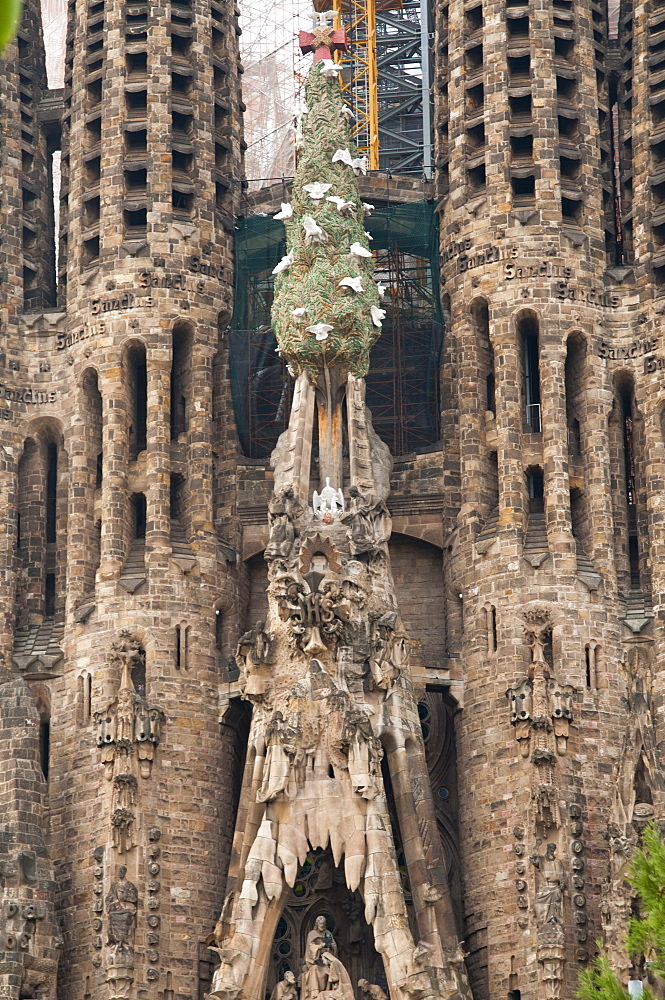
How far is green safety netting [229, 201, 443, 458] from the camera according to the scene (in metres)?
42.8

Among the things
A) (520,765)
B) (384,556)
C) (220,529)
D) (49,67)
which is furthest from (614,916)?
(49,67)

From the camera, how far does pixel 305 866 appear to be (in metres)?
38.8

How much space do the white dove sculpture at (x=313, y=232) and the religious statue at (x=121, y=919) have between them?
438 inches

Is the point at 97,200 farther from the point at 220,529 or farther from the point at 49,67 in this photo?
the point at 49,67

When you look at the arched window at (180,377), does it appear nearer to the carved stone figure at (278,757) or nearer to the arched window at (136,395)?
the arched window at (136,395)

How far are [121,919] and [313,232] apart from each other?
11.8 meters

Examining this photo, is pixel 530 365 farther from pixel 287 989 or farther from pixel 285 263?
pixel 287 989

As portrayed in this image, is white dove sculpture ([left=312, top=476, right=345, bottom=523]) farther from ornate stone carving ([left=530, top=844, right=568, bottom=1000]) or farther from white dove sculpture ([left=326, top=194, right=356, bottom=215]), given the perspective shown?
ornate stone carving ([left=530, top=844, right=568, bottom=1000])

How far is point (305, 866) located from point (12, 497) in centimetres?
857

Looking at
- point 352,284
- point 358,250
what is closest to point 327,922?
point 352,284

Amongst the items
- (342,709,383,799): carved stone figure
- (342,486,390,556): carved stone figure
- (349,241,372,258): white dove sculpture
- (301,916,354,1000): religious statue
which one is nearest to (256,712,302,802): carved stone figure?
(342,709,383,799): carved stone figure

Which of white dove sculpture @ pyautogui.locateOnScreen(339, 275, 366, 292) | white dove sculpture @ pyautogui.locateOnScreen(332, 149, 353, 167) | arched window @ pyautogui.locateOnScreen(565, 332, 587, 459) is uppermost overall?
white dove sculpture @ pyautogui.locateOnScreen(332, 149, 353, 167)

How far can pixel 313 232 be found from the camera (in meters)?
39.6

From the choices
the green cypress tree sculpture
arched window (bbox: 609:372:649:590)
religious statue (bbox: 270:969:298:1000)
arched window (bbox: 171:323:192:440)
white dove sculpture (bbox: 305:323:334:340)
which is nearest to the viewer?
religious statue (bbox: 270:969:298:1000)
